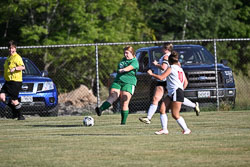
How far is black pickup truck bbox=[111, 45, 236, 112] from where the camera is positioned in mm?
18562

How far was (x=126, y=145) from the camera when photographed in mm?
9883

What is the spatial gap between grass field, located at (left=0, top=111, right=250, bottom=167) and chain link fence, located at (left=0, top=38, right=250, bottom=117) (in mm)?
3680

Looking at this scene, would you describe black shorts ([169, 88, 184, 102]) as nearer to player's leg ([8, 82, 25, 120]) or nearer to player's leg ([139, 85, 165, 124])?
player's leg ([139, 85, 165, 124])

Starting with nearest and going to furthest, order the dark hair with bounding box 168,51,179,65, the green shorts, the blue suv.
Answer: the dark hair with bounding box 168,51,179,65 → the green shorts → the blue suv

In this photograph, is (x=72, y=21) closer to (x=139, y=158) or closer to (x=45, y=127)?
(x=45, y=127)

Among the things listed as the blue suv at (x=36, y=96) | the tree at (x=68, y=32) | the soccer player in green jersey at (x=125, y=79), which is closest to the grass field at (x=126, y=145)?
the soccer player in green jersey at (x=125, y=79)

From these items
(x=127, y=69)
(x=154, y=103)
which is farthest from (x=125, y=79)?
(x=154, y=103)

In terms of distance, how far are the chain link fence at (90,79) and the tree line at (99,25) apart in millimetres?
76

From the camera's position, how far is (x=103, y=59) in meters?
32.8

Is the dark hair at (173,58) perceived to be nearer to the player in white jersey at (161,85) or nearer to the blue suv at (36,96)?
the player in white jersey at (161,85)

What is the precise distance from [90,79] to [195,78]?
16015 millimetres

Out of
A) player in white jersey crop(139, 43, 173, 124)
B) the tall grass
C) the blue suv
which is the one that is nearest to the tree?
the tall grass

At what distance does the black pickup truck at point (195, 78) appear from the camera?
1856cm

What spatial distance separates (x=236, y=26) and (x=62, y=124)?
30437mm
